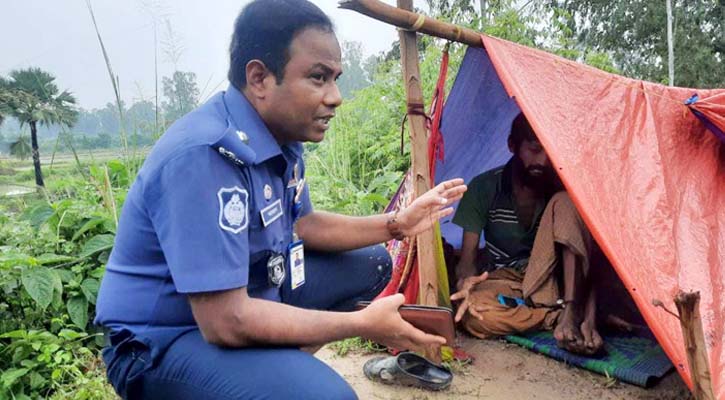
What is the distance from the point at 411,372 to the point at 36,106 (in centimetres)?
221

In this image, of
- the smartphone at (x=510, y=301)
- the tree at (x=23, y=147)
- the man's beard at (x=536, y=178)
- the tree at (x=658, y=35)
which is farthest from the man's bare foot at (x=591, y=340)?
the tree at (x=658, y=35)

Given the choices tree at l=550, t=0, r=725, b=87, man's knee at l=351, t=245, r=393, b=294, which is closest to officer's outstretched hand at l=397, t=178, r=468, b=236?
man's knee at l=351, t=245, r=393, b=294

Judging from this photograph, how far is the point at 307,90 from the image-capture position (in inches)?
49.9

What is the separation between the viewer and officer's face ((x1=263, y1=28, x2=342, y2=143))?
1.25m

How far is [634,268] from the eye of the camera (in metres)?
1.70

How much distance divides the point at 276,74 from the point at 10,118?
2.55 m

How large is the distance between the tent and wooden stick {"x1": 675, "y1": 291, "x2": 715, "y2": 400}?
0.39 meters

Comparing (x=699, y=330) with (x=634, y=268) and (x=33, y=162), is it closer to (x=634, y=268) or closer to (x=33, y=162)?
(x=634, y=268)

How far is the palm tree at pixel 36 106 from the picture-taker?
2.68m

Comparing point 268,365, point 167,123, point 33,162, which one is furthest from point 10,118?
point 268,365

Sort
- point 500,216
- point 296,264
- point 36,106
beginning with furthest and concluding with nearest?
point 36,106 → point 500,216 → point 296,264

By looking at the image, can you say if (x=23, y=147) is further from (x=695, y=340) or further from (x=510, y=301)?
(x=695, y=340)

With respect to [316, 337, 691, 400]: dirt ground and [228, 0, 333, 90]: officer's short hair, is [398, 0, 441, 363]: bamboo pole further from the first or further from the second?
[228, 0, 333, 90]: officer's short hair

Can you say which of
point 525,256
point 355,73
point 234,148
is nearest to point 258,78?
point 234,148
